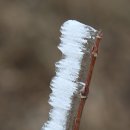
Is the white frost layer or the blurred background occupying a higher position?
the white frost layer

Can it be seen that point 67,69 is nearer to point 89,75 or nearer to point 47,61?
point 89,75

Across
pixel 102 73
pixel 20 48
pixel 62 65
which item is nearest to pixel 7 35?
pixel 20 48

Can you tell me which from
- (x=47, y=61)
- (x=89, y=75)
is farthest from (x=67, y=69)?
(x=47, y=61)

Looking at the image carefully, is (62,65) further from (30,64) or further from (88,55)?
(30,64)

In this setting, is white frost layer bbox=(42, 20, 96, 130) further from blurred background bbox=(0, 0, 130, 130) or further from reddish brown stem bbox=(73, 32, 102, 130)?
blurred background bbox=(0, 0, 130, 130)

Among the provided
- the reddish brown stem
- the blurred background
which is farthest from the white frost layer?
the blurred background

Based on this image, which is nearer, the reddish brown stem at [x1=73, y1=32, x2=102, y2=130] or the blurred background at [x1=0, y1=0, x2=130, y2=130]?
the reddish brown stem at [x1=73, y1=32, x2=102, y2=130]
